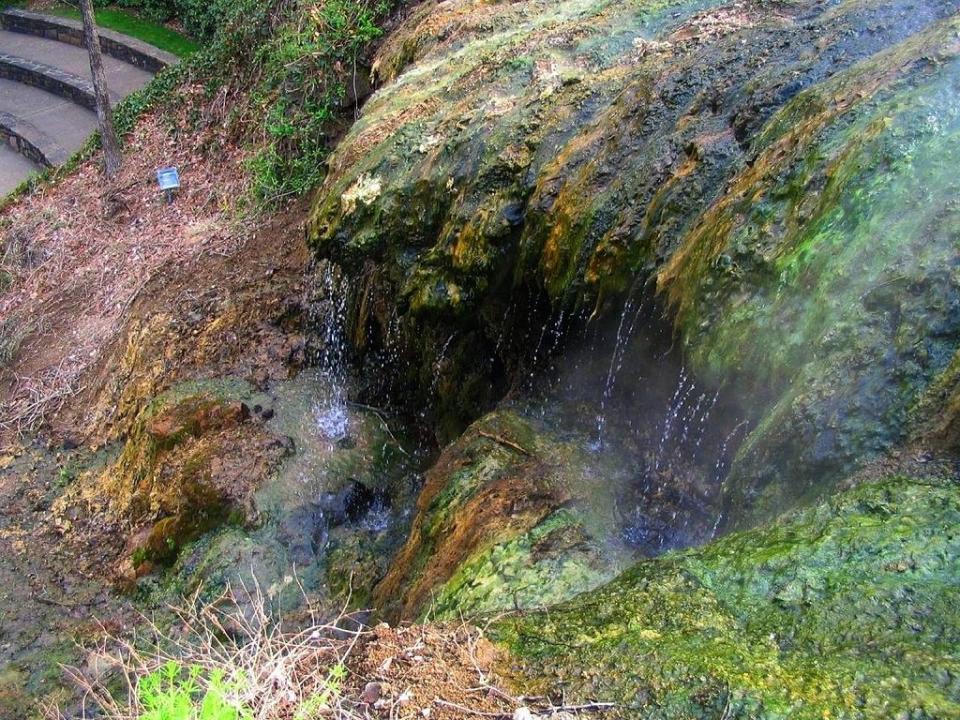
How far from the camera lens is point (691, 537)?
12.6 feet

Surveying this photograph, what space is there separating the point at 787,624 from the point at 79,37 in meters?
17.7

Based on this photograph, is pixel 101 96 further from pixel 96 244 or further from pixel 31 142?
pixel 31 142

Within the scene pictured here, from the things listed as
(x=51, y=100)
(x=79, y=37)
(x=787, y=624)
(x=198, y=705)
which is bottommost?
(x=787, y=624)

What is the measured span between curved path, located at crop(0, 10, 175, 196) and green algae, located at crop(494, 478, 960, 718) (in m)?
12.7

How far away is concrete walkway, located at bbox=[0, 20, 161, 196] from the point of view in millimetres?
13516

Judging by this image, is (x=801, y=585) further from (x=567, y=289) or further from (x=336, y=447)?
(x=336, y=447)

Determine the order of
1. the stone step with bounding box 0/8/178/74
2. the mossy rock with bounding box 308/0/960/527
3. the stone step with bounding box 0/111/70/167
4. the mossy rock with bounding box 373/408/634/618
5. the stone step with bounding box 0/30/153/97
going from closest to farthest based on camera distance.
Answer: the mossy rock with bounding box 308/0/960/527
the mossy rock with bounding box 373/408/634/618
the stone step with bounding box 0/111/70/167
the stone step with bounding box 0/30/153/97
the stone step with bounding box 0/8/178/74

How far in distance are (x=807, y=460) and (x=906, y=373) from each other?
44 cm

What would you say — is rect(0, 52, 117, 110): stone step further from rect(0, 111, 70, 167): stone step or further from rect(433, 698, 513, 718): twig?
rect(433, 698, 513, 718): twig

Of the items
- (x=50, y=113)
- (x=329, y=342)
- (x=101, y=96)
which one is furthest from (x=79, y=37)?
(x=329, y=342)

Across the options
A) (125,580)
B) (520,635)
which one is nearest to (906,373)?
(520,635)

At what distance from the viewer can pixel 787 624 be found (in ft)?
7.77

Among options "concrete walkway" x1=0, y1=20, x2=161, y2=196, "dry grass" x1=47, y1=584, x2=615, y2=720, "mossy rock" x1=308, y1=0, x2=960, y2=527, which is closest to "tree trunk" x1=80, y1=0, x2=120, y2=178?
"concrete walkway" x1=0, y1=20, x2=161, y2=196

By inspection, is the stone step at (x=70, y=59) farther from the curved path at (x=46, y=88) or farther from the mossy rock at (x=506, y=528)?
the mossy rock at (x=506, y=528)
